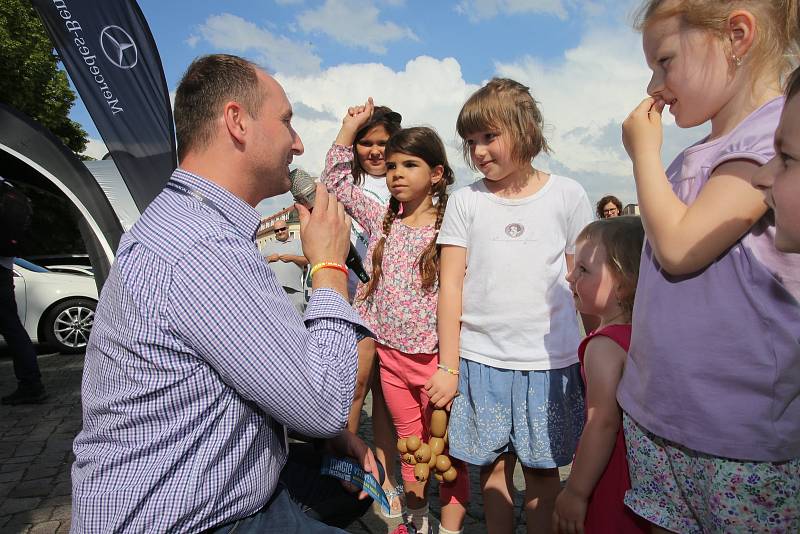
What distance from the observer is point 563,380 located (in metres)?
2.34

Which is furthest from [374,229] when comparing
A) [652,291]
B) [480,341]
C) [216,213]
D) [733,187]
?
[733,187]

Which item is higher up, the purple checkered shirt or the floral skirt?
the purple checkered shirt

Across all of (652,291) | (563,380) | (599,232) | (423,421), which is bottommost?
(423,421)

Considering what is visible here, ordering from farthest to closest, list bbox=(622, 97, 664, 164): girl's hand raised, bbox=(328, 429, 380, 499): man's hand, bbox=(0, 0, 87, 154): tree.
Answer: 1. bbox=(0, 0, 87, 154): tree
2. bbox=(328, 429, 380, 499): man's hand
3. bbox=(622, 97, 664, 164): girl's hand raised

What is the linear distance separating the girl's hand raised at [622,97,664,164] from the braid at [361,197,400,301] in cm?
158

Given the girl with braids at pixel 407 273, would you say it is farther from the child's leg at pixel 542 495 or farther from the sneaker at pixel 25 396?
the sneaker at pixel 25 396

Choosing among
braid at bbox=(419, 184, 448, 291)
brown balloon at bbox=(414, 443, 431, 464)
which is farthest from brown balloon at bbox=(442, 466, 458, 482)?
braid at bbox=(419, 184, 448, 291)

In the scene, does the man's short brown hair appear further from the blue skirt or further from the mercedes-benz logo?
the mercedes-benz logo

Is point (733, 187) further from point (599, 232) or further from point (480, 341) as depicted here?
point (480, 341)

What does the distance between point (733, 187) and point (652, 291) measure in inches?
13.0

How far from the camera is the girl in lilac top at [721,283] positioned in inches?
50.7

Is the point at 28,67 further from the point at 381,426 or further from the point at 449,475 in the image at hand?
the point at 449,475

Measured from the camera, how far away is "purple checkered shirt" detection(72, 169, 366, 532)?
1.37m

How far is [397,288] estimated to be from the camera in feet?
9.11
